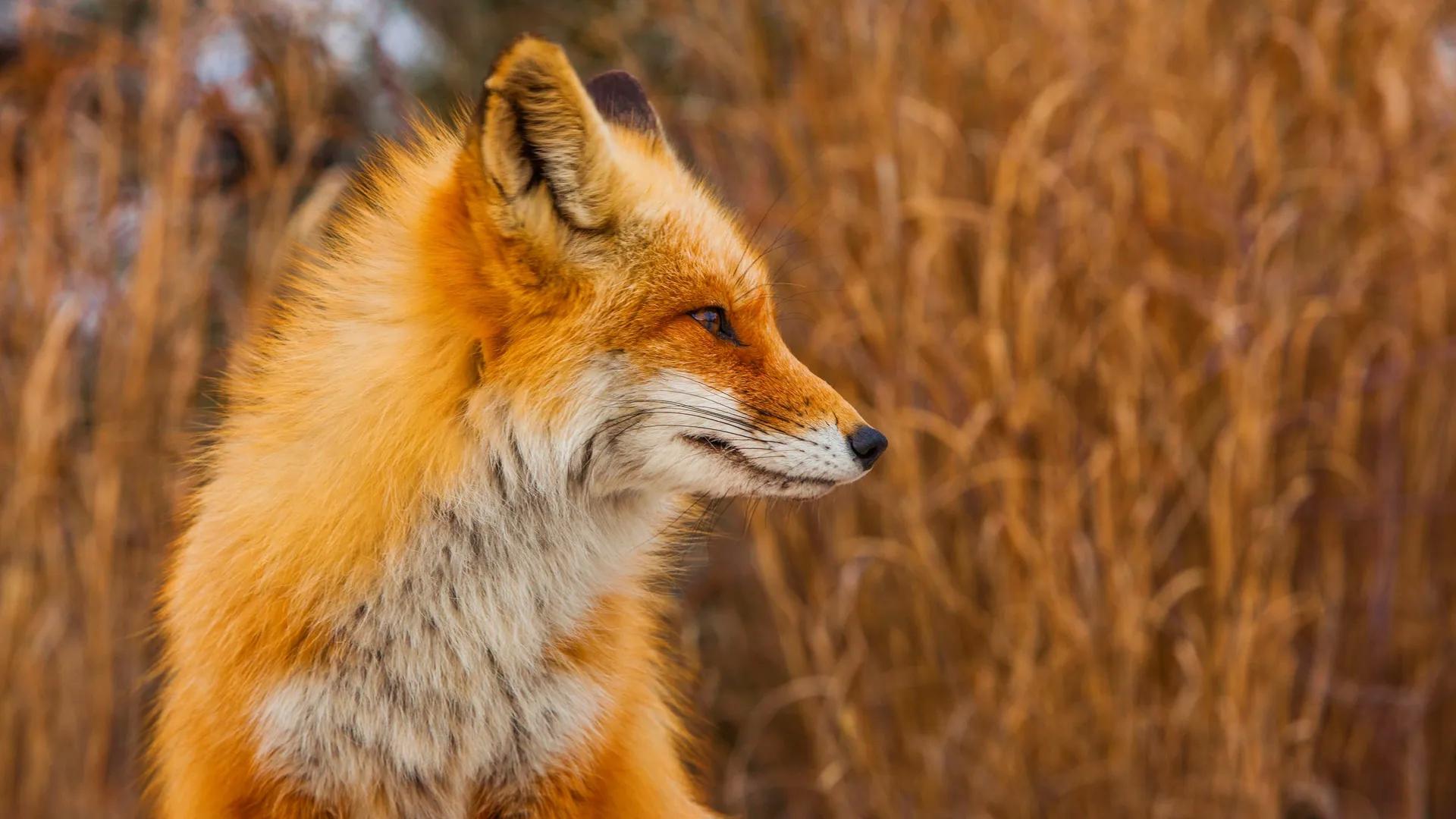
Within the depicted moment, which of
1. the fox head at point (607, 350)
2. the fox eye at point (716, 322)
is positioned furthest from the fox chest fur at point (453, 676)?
the fox eye at point (716, 322)

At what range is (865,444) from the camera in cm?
175

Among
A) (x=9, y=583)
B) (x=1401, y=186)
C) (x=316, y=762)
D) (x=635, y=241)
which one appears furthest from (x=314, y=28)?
(x=1401, y=186)

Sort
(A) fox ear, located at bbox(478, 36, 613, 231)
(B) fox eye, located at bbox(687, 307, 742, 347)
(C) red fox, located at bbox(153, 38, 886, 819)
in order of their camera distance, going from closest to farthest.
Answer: (A) fox ear, located at bbox(478, 36, 613, 231), (C) red fox, located at bbox(153, 38, 886, 819), (B) fox eye, located at bbox(687, 307, 742, 347)

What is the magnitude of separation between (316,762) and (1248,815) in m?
2.39

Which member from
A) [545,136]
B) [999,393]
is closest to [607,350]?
[545,136]

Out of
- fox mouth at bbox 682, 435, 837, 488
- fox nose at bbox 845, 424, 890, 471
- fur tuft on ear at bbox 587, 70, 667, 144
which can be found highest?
fur tuft on ear at bbox 587, 70, 667, 144

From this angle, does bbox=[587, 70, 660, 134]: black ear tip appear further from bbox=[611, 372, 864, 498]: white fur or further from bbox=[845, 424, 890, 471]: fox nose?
bbox=[845, 424, 890, 471]: fox nose

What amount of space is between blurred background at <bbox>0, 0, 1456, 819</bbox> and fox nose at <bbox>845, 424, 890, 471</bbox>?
142 cm

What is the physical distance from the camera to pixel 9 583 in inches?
129

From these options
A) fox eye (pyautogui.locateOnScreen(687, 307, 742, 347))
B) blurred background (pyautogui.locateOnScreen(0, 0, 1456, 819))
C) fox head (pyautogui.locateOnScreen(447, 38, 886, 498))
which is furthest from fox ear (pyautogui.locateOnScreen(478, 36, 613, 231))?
blurred background (pyautogui.locateOnScreen(0, 0, 1456, 819))

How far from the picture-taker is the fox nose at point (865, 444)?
1750 mm

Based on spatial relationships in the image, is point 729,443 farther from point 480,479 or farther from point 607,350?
point 480,479

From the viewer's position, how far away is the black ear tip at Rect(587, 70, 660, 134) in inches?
84.4

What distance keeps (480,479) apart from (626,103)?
2.44 feet
